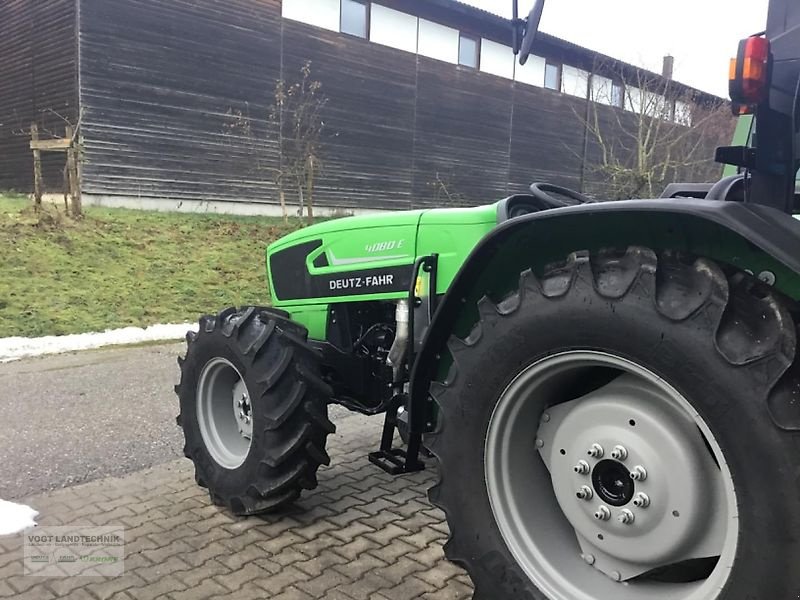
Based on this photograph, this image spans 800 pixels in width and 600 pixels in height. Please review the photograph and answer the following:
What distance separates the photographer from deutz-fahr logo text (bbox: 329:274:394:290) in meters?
3.23

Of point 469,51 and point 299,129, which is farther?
point 469,51

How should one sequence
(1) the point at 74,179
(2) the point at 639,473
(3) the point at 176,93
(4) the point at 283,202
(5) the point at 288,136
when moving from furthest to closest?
(5) the point at 288,136 < (4) the point at 283,202 < (3) the point at 176,93 < (1) the point at 74,179 < (2) the point at 639,473

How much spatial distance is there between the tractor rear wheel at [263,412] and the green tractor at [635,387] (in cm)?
62

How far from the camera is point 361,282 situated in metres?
3.37

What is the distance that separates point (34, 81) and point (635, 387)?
17684 mm

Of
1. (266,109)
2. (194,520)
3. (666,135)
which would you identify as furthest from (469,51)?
(194,520)

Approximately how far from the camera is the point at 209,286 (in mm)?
10836

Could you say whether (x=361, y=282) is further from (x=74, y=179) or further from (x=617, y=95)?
(x=617, y=95)

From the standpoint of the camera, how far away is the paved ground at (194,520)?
2.70m

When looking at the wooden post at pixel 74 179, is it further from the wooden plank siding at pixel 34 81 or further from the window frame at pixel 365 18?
the window frame at pixel 365 18

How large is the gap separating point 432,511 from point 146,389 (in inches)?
140

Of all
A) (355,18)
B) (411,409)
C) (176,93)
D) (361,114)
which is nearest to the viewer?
(411,409)

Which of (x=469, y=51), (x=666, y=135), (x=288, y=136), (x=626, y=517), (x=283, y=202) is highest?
(x=469, y=51)

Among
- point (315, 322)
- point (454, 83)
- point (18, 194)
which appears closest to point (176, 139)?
point (18, 194)
